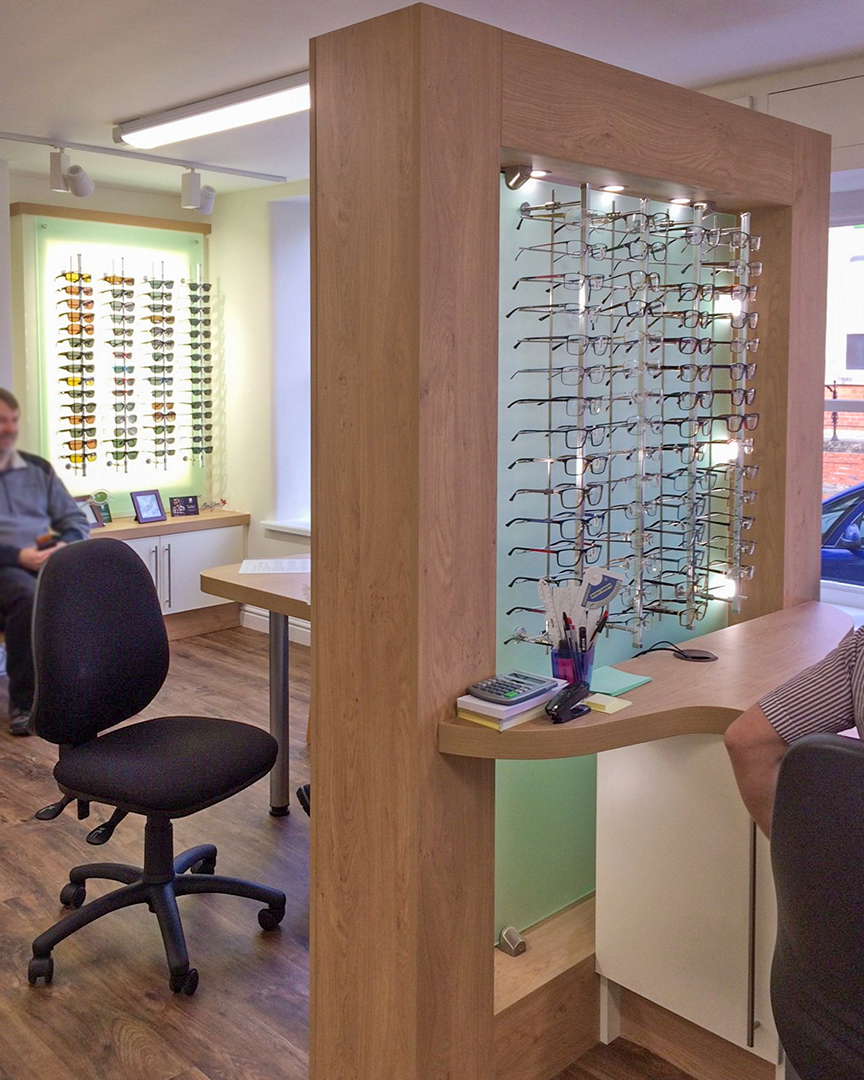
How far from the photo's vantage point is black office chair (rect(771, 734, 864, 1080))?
1.25 m

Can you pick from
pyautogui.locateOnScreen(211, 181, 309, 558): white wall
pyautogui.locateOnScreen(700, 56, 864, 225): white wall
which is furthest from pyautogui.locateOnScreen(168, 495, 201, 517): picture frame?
pyautogui.locateOnScreen(211, 181, 309, 558): white wall

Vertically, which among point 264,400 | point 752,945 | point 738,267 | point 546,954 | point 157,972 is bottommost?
point 157,972

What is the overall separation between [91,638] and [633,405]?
1812mm

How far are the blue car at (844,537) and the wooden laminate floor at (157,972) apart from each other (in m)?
2.24

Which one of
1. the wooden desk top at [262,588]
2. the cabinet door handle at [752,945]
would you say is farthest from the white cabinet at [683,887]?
the wooden desk top at [262,588]

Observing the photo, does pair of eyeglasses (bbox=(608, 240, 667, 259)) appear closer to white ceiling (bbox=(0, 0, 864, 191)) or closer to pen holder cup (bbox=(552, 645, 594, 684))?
white ceiling (bbox=(0, 0, 864, 191))

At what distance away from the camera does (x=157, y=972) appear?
108 inches

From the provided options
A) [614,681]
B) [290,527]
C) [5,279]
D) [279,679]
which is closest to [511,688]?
[614,681]

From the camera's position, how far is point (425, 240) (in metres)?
1.85

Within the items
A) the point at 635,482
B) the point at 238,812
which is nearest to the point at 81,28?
the point at 635,482

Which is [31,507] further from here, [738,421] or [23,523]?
[738,421]

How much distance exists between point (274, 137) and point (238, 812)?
280cm

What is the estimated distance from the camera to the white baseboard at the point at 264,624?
6.21 metres

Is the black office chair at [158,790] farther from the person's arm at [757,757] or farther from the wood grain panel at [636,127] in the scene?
the wood grain panel at [636,127]
